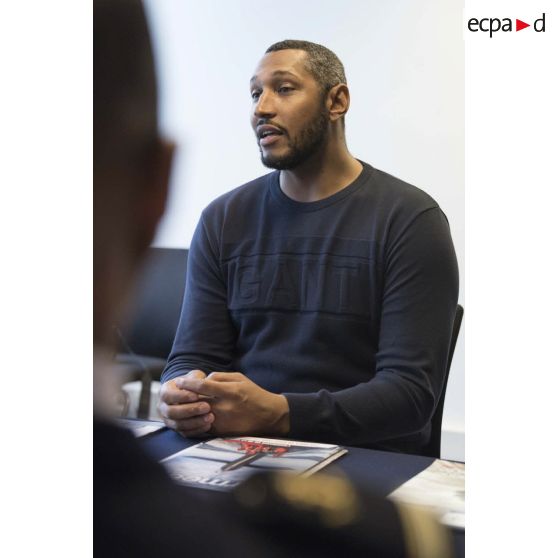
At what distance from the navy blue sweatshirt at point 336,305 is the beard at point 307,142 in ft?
0.18

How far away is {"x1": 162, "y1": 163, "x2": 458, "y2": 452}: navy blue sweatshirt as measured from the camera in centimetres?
181

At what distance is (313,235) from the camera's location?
6.26ft

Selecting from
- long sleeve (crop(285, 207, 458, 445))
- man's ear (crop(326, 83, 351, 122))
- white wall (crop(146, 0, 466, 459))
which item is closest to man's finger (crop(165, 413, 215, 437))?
long sleeve (crop(285, 207, 458, 445))

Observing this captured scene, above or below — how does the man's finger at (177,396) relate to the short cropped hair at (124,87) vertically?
below

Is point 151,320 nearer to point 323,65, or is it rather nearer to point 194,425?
point 194,425

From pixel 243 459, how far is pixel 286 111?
753mm

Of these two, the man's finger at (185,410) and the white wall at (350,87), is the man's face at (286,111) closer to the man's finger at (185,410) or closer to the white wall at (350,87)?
the white wall at (350,87)

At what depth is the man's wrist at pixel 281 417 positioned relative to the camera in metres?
1.85

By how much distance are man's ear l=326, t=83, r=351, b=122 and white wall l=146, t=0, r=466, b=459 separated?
1cm

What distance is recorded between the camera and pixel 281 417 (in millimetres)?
1860

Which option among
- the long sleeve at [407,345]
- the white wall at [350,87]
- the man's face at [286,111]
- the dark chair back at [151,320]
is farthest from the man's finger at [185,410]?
the man's face at [286,111]
